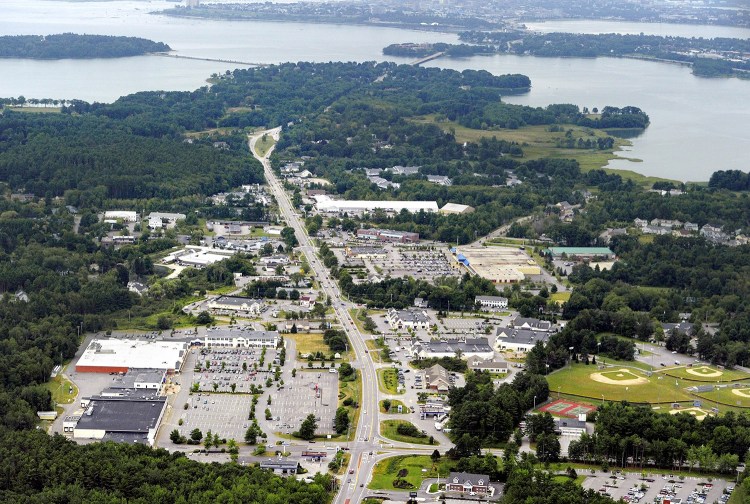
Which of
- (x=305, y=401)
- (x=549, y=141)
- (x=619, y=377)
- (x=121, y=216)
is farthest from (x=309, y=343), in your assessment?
(x=549, y=141)

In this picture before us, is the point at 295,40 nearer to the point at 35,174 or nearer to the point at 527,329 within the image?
the point at 35,174

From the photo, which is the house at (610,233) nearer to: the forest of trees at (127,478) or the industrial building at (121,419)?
the industrial building at (121,419)

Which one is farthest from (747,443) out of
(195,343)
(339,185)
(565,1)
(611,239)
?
(565,1)

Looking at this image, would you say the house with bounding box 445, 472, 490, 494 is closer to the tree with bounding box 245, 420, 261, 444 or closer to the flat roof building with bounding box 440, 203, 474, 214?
the tree with bounding box 245, 420, 261, 444

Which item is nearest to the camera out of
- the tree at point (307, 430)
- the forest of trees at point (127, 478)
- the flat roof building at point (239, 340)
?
the forest of trees at point (127, 478)

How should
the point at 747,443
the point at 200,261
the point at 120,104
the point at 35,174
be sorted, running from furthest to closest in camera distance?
the point at 120,104 < the point at 35,174 < the point at 200,261 < the point at 747,443

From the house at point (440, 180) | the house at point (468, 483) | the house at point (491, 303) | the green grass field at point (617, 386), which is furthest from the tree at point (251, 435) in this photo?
the house at point (440, 180)
